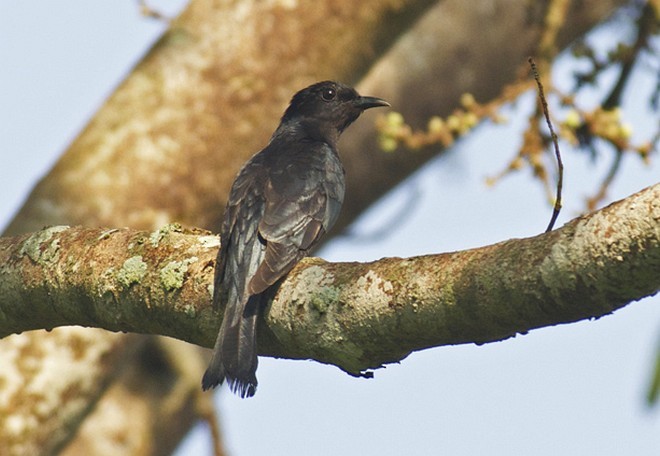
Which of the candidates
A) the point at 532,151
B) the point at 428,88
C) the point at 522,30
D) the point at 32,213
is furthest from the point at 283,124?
the point at 522,30

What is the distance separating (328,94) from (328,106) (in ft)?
0.26

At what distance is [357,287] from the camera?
136 inches

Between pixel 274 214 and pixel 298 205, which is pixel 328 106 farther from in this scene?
pixel 274 214

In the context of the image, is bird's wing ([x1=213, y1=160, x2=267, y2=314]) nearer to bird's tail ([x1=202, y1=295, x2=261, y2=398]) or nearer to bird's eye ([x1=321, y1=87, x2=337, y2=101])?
bird's tail ([x1=202, y1=295, x2=261, y2=398])

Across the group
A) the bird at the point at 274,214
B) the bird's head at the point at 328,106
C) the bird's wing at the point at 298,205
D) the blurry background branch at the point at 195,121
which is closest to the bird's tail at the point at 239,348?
the bird at the point at 274,214

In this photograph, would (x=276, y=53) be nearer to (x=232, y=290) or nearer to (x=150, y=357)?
(x=150, y=357)

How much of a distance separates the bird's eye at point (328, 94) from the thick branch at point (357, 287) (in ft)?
8.38

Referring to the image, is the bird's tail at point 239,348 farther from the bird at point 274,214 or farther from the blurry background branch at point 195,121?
the blurry background branch at point 195,121

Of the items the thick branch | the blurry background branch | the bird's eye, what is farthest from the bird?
the blurry background branch

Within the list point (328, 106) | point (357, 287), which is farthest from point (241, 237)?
point (328, 106)

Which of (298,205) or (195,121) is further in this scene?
(195,121)

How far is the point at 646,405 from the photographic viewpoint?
309 cm

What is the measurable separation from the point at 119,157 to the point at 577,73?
320cm

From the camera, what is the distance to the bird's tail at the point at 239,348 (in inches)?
150
